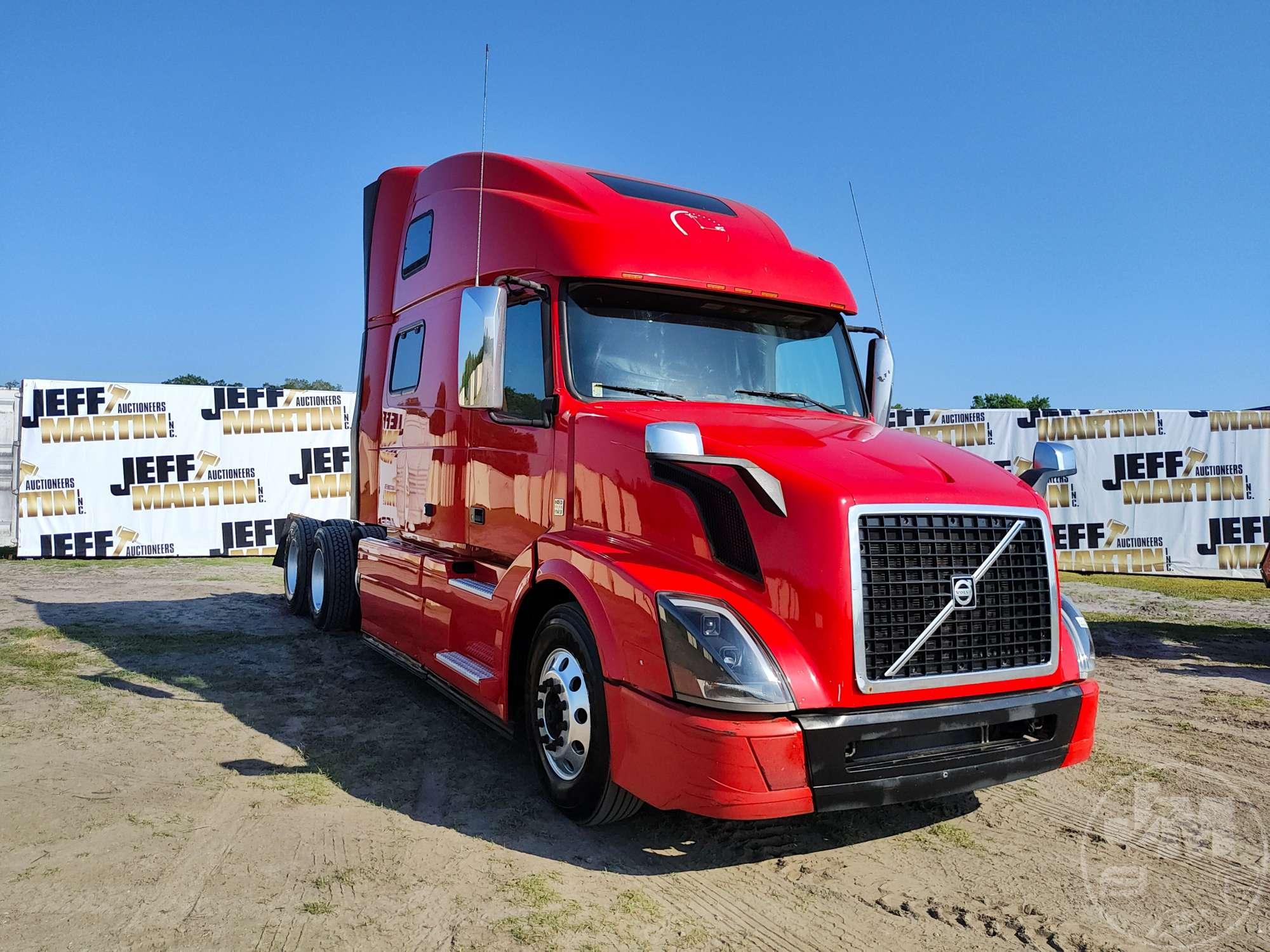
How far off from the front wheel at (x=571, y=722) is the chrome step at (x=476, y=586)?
61 centimetres

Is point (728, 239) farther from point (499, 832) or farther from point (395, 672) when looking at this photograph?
point (395, 672)

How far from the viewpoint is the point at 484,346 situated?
4477mm

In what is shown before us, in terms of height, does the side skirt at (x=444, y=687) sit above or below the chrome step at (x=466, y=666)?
below

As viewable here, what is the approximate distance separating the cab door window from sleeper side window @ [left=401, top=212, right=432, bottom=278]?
1.76 metres

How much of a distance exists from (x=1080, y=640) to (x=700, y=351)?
2.28 m

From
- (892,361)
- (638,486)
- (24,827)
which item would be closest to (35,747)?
(24,827)

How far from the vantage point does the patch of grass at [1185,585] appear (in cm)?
1280

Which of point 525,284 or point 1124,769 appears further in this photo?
point 1124,769

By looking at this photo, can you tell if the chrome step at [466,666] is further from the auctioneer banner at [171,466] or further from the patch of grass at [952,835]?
the auctioneer banner at [171,466]

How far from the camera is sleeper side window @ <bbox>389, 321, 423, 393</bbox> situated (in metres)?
6.42

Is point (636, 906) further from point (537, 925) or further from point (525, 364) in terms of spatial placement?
point (525, 364)

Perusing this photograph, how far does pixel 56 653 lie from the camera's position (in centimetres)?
738

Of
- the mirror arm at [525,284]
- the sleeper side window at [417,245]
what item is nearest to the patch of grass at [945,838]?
the mirror arm at [525,284]

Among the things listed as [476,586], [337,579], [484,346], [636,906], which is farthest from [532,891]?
[337,579]
